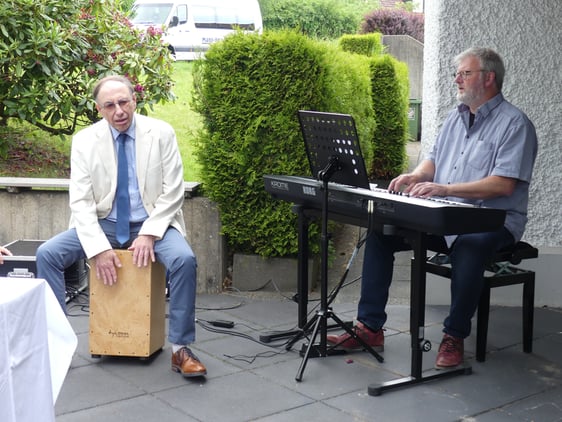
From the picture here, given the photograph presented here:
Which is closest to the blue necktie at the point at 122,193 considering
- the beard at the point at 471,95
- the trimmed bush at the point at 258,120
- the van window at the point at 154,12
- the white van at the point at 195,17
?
the trimmed bush at the point at 258,120

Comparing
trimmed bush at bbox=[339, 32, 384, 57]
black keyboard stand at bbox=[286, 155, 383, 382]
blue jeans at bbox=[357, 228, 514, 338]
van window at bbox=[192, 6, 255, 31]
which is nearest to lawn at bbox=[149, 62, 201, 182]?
trimmed bush at bbox=[339, 32, 384, 57]

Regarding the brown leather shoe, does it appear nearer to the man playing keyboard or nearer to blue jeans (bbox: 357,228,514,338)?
the man playing keyboard

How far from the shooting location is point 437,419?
12.3 feet

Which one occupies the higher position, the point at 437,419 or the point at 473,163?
the point at 473,163

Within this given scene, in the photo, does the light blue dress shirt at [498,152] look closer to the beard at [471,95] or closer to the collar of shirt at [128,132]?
the beard at [471,95]

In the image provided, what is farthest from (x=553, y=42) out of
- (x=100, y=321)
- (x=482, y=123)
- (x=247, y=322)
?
(x=100, y=321)

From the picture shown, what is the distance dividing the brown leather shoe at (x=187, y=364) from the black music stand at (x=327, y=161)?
50 centimetres

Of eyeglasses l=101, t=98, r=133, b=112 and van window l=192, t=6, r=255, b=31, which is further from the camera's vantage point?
van window l=192, t=6, r=255, b=31

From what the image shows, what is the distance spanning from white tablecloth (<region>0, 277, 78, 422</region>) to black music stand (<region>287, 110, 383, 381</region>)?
1838mm

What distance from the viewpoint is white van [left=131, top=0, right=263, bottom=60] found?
793 inches

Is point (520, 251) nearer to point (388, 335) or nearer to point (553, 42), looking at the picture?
point (388, 335)

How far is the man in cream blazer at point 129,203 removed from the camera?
439 centimetres

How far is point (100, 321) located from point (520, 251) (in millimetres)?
2316

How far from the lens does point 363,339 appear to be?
467cm
